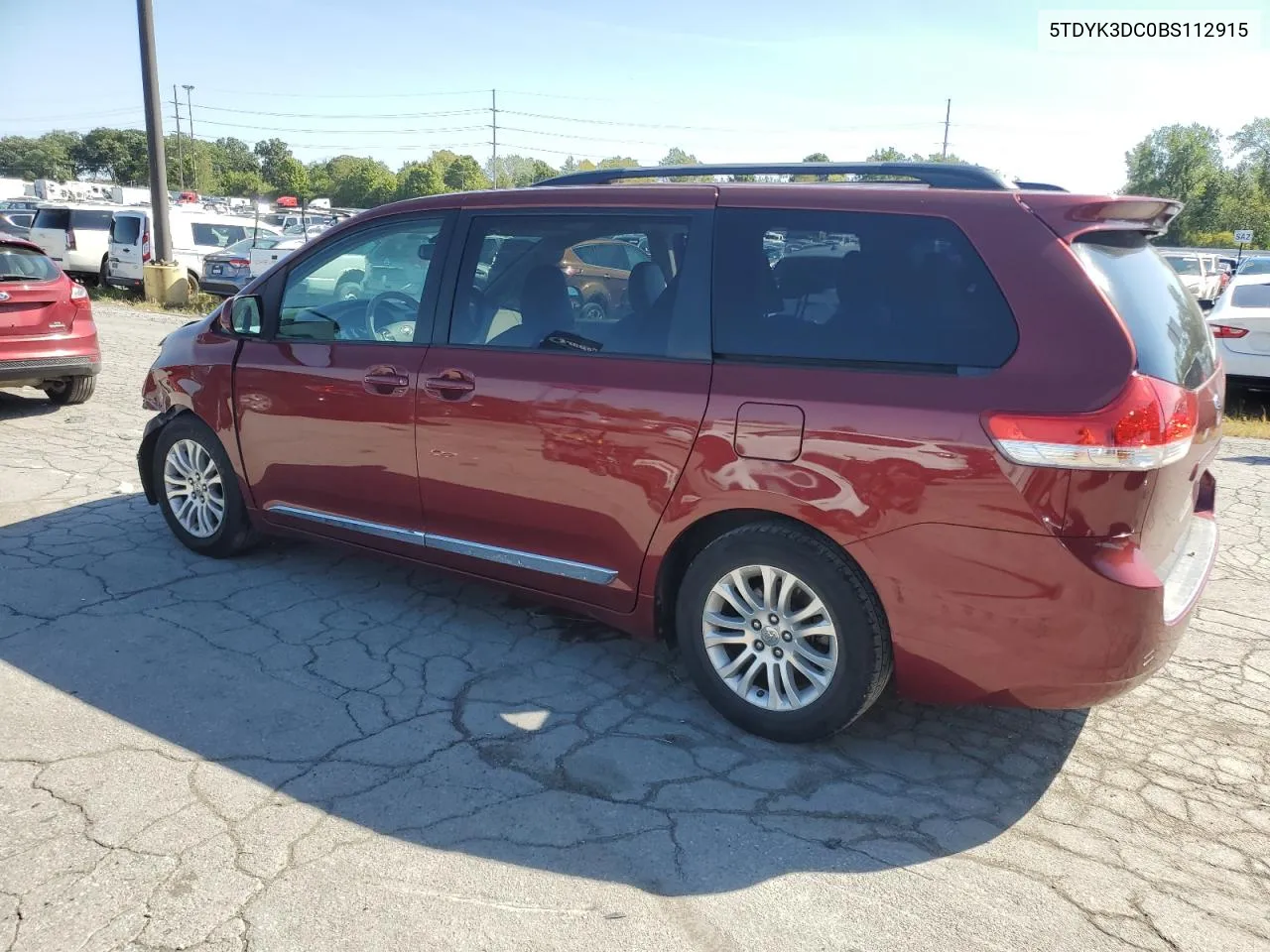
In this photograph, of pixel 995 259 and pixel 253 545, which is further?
pixel 253 545

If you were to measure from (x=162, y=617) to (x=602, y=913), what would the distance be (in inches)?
109

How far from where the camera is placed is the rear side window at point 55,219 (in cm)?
2077

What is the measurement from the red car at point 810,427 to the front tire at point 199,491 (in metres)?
0.82

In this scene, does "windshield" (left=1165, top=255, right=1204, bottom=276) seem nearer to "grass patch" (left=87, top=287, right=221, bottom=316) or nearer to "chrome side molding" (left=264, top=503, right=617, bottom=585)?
A: "grass patch" (left=87, top=287, right=221, bottom=316)

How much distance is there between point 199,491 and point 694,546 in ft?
9.67

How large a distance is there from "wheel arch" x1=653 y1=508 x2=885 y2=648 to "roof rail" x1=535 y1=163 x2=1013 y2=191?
4.22ft

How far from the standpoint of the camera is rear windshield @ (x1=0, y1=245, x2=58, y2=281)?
7.86 m

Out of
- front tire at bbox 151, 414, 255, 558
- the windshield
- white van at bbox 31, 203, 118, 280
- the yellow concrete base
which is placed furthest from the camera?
the windshield

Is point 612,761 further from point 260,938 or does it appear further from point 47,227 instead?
point 47,227

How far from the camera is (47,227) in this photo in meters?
20.9

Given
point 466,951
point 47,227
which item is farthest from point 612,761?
point 47,227

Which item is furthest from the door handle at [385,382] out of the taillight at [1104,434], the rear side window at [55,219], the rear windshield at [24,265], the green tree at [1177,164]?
the green tree at [1177,164]

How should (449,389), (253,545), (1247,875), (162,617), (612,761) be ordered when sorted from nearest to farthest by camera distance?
(1247,875) < (612,761) < (449,389) < (162,617) < (253,545)

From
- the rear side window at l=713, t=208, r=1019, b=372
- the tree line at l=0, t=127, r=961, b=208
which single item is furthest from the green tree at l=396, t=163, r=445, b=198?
the rear side window at l=713, t=208, r=1019, b=372
